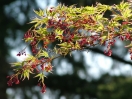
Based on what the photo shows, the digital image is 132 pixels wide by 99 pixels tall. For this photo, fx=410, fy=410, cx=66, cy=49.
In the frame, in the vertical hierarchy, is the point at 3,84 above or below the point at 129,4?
below

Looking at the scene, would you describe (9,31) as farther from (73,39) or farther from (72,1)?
(73,39)

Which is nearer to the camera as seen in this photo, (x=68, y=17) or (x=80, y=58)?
(x=68, y=17)

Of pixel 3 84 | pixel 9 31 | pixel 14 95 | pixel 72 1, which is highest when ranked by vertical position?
pixel 72 1

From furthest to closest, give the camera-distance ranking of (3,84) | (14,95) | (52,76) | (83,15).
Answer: (14,95) → (52,76) → (3,84) → (83,15)

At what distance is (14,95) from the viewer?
10141 millimetres

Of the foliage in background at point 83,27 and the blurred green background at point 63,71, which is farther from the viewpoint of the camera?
the blurred green background at point 63,71

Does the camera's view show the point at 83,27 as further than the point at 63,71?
No

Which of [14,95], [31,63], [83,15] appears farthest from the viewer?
[14,95]

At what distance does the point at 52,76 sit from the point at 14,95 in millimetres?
1289

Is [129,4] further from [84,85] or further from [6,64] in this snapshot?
[84,85]

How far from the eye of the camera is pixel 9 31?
8.79 metres

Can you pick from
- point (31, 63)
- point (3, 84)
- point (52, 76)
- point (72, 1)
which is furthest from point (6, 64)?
point (31, 63)

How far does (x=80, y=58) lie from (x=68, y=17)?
745cm

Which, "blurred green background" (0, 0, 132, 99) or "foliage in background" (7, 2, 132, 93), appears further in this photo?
"blurred green background" (0, 0, 132, 99)
